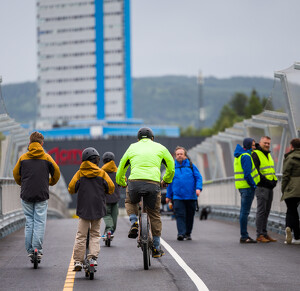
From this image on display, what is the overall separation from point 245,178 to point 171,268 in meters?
4.67

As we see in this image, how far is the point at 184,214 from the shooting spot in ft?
48.6

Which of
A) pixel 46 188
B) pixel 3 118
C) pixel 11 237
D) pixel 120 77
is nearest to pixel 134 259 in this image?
pixel 46 188

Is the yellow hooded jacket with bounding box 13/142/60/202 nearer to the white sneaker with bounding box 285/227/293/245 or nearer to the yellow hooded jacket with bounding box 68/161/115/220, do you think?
the yellow hooded jacket with bounding box 68/161/115/220

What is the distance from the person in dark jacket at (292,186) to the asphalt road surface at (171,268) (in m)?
0.32

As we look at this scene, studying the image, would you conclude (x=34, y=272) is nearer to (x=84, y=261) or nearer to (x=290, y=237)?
(x=84, y=261)

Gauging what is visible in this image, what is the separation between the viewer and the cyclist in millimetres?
10172

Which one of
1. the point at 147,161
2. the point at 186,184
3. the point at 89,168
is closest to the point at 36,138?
the point at 89,168

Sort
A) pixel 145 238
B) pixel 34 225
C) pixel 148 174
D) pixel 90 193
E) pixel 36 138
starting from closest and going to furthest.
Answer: pixel 90 193 → pixel 145 238 → pixel 148 174 → pixel 34 225 → pixel 36 138

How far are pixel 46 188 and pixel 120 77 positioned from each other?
616 feet

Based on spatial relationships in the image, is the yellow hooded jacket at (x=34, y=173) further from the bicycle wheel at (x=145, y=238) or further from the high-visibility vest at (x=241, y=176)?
the high-visibility vest at (x=241, y=176)

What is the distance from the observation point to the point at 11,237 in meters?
16.2

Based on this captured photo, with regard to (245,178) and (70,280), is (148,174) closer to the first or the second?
(70,280)

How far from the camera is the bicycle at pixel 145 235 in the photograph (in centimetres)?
969

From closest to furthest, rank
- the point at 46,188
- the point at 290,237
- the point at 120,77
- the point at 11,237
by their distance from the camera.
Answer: the point at 46,188 < the point at 290,237 < the point at 11,237 < the point at 120,77
